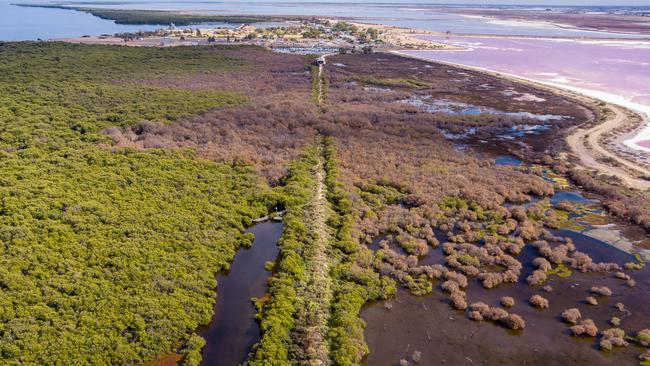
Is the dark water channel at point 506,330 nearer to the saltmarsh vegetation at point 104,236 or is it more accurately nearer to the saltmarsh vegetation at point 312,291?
the saltmarsh vegetation at point 312,291

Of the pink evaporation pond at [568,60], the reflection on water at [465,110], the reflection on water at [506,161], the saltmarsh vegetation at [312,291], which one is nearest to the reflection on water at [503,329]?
the saltmarsh vegetation at [312,291]

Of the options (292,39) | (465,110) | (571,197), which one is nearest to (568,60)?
(465,110)

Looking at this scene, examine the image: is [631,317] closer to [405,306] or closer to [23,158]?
[405,306]

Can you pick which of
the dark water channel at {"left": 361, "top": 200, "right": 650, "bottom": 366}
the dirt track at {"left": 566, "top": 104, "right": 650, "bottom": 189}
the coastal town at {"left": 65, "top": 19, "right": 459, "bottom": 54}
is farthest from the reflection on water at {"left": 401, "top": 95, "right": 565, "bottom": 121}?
the coastal town at {"left": 65, "top": 19, "right": 459, "bottom": 54}

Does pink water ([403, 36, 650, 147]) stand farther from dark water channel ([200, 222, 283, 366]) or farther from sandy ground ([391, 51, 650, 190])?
dark water channel ([200, 222, 283, 366])

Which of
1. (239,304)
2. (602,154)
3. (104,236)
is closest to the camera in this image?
(239,304)

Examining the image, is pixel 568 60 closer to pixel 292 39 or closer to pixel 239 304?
pixel 292 39

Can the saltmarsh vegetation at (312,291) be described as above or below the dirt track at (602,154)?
below
